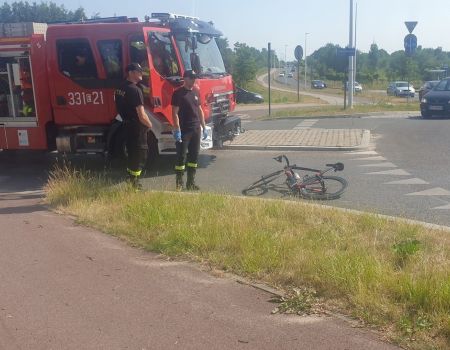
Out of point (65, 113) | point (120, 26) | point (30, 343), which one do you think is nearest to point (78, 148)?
point (65, 113)

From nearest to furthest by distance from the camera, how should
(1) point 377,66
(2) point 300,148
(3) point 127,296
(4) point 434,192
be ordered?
(3) point 127,296 < (4) point 434,192 < (2) point 300,148 < (1) point 377,66

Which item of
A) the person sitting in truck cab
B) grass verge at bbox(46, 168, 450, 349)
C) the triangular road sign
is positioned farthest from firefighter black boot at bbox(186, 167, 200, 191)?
the triangular road sign

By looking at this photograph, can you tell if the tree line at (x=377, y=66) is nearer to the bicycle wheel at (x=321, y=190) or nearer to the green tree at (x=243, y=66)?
the green tree at (x=243, y=66)

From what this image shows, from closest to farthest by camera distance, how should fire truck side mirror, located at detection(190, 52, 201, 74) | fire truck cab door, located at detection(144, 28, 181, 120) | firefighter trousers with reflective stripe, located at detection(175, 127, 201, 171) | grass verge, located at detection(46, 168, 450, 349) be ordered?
1. grass verge, located at detection(46, 168, 450, 349)
2. firefighter trousers with reflective stripe, located at detection(175, 127, 201, 171)
3. fire truck cab door, located at detection(144, 28, 181, 120)
4. fire truck side mirror, located at detection(190, 52, 201, 74)

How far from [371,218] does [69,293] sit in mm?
3472

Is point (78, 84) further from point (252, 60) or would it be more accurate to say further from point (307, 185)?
point (252, 60)

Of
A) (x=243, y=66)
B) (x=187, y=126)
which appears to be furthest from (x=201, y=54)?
(x=243, y=66)

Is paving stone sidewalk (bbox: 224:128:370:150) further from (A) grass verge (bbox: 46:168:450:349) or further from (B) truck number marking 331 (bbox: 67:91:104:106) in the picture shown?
(A) grass verge (bbox: 46:168:450:349)

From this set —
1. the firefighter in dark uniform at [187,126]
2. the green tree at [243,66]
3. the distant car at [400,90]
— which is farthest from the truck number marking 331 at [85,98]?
the distant car at [400,90]

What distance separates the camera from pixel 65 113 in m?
10.1

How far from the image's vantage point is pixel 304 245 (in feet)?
17.1

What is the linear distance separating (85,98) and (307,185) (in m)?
4.51

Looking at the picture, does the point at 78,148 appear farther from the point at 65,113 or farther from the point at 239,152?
the point at 239,152

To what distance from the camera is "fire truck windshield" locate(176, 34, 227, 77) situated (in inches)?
400
